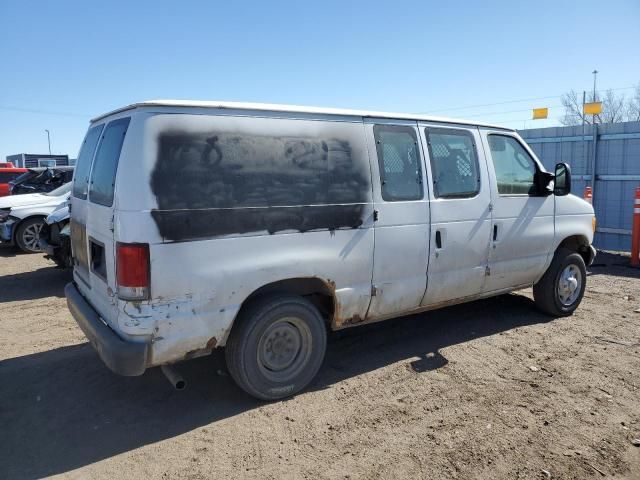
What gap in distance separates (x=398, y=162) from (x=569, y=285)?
10.2 feet

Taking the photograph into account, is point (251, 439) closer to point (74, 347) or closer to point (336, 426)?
point (336, 426)

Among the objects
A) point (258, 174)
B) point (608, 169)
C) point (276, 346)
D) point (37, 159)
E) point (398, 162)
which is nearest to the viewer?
point (258, 174)

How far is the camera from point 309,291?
404 cm

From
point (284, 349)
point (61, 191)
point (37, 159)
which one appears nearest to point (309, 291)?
point (284, 349)

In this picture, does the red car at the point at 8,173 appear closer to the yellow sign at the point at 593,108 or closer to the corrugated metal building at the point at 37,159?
the corrugated metal building at the point at 37,159

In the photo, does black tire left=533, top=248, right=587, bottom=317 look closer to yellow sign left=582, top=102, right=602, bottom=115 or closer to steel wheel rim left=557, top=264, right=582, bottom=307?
steel wheel rim left=557, top=264, right=582, bottom=307

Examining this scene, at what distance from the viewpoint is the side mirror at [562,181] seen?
5445mm

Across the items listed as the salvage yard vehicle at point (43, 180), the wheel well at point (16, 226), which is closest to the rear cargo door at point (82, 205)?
the wheel well at point (16, 226)

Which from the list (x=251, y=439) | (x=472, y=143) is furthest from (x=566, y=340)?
(x=251, y=439)

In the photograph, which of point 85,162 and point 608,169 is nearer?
point 85,162

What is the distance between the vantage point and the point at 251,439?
338 cm

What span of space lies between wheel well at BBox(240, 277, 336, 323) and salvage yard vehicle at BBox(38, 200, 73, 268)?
4.62m

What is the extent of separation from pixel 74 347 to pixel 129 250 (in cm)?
258

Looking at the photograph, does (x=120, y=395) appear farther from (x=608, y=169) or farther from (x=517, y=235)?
(x=608, y=169)
